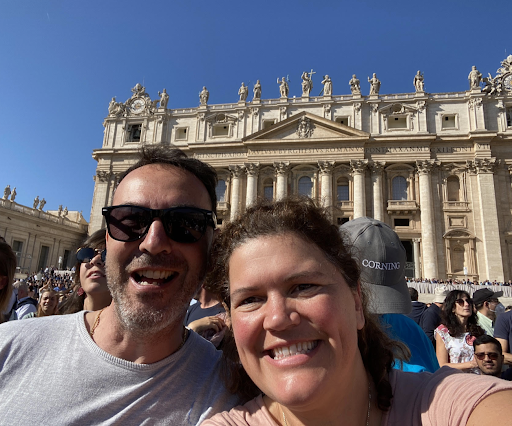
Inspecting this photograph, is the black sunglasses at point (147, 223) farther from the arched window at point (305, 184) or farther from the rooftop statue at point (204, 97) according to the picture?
the rooftop statue at point (204, 97)

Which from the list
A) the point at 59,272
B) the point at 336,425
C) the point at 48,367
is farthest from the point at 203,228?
the point at 59,272

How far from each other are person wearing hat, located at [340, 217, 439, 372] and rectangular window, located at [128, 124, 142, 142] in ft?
111

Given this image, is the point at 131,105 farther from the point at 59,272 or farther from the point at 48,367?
the point at 48,367

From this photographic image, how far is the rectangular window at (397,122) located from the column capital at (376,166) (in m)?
3.88

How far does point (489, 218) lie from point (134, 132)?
107 feet

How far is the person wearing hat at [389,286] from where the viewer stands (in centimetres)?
216

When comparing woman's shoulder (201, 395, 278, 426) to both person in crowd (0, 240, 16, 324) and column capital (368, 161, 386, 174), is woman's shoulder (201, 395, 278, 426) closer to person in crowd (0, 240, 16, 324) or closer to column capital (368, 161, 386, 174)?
person in crowd (0, 240, 16, 324)

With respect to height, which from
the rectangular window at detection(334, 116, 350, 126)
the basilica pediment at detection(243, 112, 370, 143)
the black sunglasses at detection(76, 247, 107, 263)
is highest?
the rectangular window at detection(334, 116, 350, 126)

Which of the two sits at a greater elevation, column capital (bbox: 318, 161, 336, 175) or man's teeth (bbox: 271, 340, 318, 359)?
column capital (bbox: 318, 161, 336, 175)

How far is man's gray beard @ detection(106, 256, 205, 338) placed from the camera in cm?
162

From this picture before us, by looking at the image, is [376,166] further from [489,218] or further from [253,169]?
[253,169]

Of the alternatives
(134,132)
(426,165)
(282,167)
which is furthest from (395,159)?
(134,132)

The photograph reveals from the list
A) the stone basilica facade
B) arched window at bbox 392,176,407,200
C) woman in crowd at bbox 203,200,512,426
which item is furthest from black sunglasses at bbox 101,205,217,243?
arched window at bbox 392,176,407,200

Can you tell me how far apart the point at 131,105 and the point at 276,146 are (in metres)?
16.9
